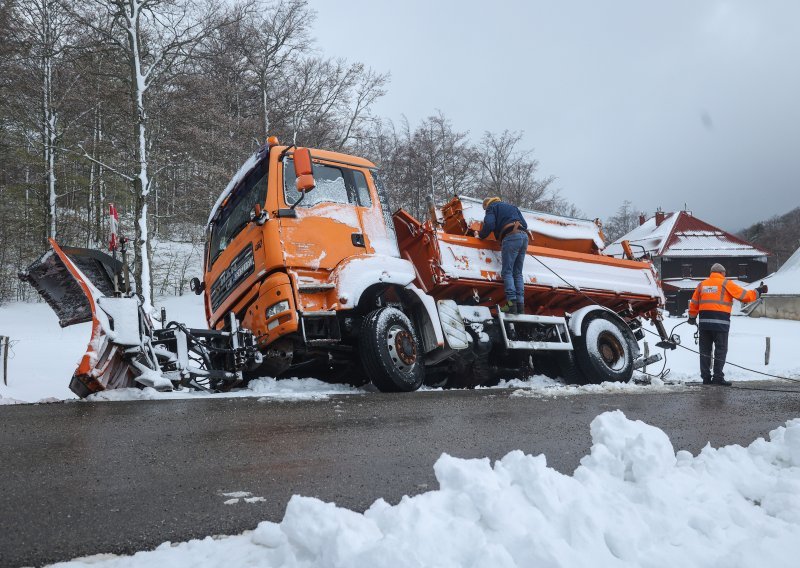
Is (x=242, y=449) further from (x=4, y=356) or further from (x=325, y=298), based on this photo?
(x=4, y=356)

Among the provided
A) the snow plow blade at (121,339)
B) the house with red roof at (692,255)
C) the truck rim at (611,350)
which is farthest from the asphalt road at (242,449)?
the house with red roof at (692,255)

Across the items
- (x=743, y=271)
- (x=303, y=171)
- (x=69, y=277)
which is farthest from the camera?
(x=743, y=271)

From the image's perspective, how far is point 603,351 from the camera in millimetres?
7863

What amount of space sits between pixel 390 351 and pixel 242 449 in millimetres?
2645

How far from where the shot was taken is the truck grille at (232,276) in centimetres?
566

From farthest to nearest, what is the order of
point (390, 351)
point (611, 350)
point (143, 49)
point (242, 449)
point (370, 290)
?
point (143, 49)
point (611, 350)
point (370, 290)
point (390, 351)
point (242, 449)

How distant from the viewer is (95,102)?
635 inches

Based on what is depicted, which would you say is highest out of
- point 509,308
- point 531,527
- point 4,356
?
point 509,308

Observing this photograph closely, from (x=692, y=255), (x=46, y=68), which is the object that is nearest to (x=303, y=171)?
(x=46, y=68)

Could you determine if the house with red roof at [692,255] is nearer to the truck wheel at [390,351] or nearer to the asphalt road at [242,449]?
the truck wheel at [390,351]

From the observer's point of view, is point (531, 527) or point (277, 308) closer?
point (531, 527)

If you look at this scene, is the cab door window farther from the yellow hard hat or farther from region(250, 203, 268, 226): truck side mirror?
the yellow hard hat

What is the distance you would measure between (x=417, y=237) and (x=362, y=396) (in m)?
2.13

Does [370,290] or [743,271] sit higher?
[743,271]
